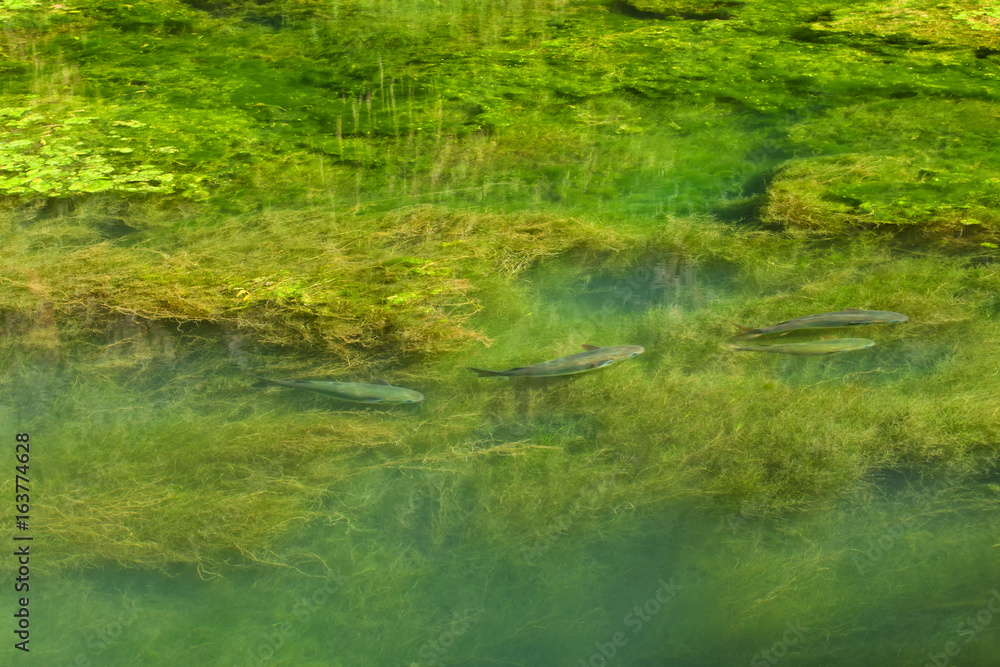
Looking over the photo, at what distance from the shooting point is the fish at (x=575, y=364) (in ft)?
8.87

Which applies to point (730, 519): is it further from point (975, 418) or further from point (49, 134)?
point (49, 134)

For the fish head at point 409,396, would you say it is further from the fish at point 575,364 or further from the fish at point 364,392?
the fish at point 575,364

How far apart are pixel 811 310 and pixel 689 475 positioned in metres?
1.09

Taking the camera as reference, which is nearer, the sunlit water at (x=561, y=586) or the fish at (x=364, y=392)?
the sunlit water at (x=561, y=586)

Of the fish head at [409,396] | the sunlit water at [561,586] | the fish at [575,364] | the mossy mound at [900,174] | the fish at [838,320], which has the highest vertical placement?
the mossy mound at [900,174]

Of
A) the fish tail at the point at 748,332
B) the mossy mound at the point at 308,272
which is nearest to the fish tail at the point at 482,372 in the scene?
A: the mossy mound at the point at 308,272

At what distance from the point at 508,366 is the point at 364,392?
1.95 feet

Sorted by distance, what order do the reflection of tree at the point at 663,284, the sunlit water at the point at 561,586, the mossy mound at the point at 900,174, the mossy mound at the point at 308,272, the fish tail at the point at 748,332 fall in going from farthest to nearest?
the mossy mound at the point at 900,174 → the reflection of tree at the point at 663,284 → the mossy mound at the point at 308,272 → the fish tail at the point at 748,332 → the sunlit water at the point at 561,586

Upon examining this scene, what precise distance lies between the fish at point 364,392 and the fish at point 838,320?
4.61 ft

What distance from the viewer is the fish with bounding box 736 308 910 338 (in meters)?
2.83

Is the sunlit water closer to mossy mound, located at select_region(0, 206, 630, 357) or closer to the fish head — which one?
the fish head

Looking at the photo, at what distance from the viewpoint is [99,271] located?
10.8 ft

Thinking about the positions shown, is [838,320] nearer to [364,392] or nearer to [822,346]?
[822,346]

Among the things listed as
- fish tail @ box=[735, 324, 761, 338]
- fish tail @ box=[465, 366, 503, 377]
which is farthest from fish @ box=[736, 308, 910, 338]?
fish tail @ box=[465, 366, 503, 377]
